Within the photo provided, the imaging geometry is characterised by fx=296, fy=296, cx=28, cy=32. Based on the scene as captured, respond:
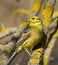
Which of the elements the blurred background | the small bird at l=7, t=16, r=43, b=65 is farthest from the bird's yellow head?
the blurred background

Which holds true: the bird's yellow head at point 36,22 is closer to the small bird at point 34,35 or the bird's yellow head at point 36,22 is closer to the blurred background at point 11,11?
the small bird at point 34,35

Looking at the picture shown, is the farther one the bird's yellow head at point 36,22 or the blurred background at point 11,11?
the blurred background at point 11,11

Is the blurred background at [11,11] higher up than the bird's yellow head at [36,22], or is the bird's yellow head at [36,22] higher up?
the bird's yellow head at [36,22]

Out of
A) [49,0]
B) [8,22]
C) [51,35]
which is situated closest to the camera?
[49,0]

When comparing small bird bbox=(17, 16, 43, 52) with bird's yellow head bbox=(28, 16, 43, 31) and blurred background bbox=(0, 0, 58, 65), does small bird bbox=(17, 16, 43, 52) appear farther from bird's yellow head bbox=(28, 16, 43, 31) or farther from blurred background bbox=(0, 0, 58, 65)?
blurred background bbox=(0, 0, 58, 65)

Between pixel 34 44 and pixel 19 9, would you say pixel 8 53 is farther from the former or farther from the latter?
pixel 19 9

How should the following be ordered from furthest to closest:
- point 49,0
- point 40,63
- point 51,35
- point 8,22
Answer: point 8,22 < point 51,35 < point 49,0 < point 40,63

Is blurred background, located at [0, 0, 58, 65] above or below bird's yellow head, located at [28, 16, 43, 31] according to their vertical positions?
below

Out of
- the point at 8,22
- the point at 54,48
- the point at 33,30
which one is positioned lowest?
the point at 8,22

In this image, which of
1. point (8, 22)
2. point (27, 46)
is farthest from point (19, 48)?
point (8, 22)

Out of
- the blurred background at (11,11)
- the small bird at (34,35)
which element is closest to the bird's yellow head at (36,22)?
the small bird at (34,35)

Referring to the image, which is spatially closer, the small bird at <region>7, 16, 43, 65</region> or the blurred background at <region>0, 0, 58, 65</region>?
the small bird at <region>7, 16, 43, 65</region>
